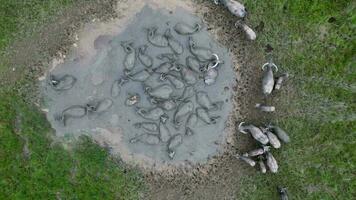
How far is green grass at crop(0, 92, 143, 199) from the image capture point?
36.9 feet

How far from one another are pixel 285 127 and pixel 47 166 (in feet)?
20.6

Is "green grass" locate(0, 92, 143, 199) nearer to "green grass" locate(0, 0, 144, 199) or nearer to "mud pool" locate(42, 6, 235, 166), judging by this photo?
"green grass" locate(0, 0, 144, 199)

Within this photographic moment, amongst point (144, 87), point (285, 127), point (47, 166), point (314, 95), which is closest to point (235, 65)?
point (285, 127)

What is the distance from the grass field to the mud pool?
A: 2.29ft

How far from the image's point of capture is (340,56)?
37.3 feet

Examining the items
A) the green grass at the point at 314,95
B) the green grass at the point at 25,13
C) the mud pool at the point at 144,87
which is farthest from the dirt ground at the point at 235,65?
the green grass at the point at 314,95

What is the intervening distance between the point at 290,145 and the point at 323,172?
1.12 meters

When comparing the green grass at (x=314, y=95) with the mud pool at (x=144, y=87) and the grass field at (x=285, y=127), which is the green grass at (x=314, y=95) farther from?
the mud pool at (x=144, y=87)

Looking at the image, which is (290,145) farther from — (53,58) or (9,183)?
(9,183)

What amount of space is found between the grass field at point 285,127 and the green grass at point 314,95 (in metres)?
0.03

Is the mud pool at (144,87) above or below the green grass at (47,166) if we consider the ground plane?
above

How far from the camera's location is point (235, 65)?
11.4 m

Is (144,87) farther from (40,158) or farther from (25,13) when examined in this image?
(25,13)

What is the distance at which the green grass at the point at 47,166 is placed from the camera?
1125 cm
